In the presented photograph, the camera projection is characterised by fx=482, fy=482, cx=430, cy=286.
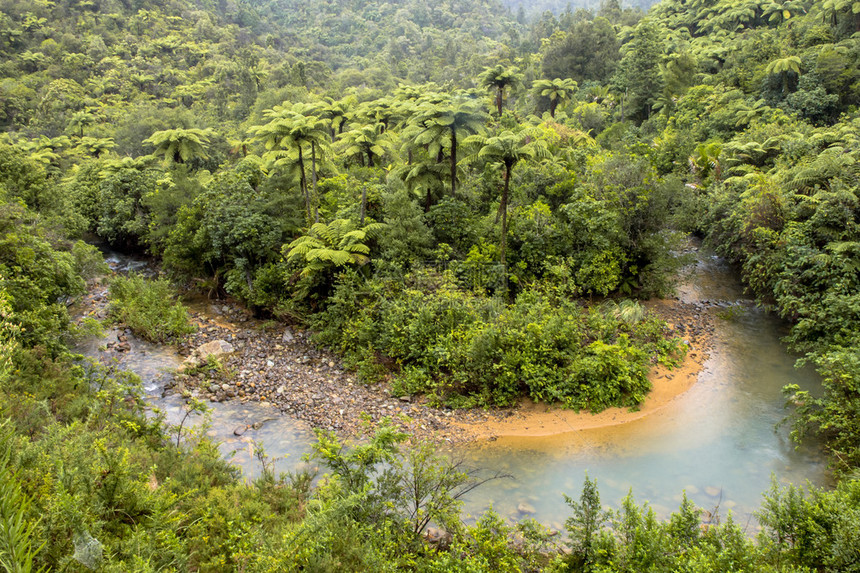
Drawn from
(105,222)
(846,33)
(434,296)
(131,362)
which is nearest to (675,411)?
(434,296)

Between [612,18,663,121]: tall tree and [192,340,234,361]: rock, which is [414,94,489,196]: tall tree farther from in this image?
[612,18,663,121]: tall tree

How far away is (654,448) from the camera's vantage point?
9.01 m

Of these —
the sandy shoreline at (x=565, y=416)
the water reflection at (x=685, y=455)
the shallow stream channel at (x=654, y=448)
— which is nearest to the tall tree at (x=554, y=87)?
the shallow stream channel at (x=654, y=448)

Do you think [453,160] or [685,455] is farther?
[453,160]

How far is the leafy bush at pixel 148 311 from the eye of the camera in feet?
43.6

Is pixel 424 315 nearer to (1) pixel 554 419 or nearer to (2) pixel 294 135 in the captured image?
(1) pixel 554 419

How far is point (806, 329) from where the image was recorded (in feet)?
36.2

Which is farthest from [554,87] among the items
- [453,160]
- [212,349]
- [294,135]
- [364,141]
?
[212,349]

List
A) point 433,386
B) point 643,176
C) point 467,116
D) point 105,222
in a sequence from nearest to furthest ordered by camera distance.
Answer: point 433,386
point 467,116
point 643,176
point 105,222

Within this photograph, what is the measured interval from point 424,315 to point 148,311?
8.11 m

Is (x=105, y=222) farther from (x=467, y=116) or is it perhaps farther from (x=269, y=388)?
(x=467, y=116)

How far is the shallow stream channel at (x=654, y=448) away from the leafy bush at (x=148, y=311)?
121 cm

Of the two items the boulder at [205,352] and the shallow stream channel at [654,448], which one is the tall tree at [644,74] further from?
the boulder at [205,352]

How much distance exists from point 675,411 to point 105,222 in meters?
20.6
